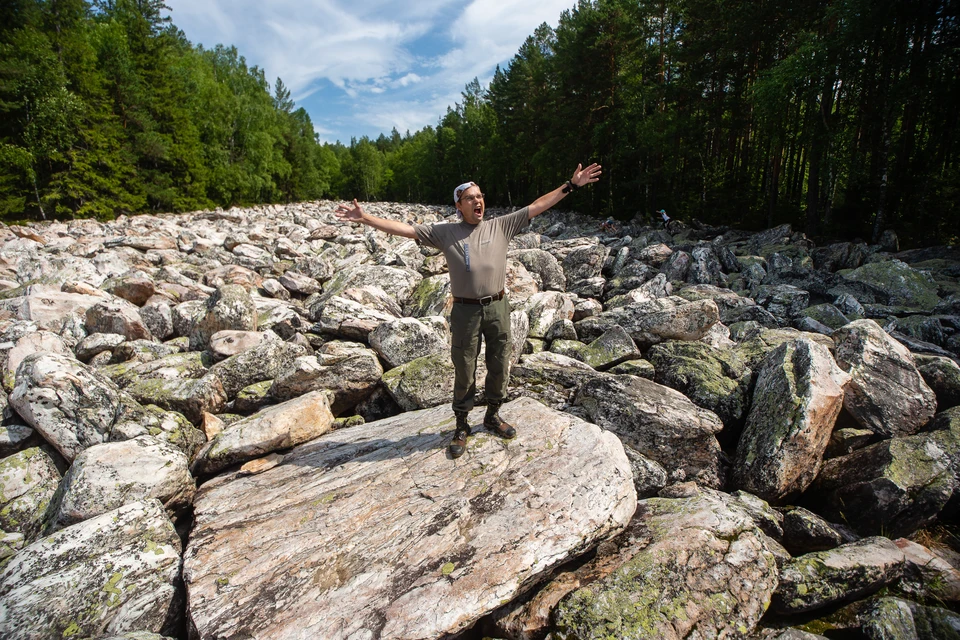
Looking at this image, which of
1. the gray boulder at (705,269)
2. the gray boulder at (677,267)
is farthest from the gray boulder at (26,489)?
the gray boulder at (705,269)

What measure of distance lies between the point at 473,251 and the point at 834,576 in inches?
167

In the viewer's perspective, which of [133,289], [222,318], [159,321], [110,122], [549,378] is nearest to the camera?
[549,378]

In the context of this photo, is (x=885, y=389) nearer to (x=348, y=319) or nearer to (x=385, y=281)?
(x=348, y=319)

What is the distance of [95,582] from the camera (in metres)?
3.44

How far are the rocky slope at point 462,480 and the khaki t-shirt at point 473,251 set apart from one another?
1.68 metres

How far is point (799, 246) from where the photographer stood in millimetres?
17344

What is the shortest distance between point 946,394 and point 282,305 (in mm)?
11602

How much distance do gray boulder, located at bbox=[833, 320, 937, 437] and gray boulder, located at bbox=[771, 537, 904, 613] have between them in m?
2.10

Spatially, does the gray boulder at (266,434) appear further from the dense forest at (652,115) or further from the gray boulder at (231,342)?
the dense forest at (652,115)

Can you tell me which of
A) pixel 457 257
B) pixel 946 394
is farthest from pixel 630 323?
pixel 457 257

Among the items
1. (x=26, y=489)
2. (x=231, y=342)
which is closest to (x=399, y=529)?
(x=26, y=489)

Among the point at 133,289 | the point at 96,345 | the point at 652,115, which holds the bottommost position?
the point at 96,345

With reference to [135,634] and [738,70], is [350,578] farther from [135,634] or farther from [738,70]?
[738,70]

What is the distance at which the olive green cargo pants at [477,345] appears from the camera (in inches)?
178
